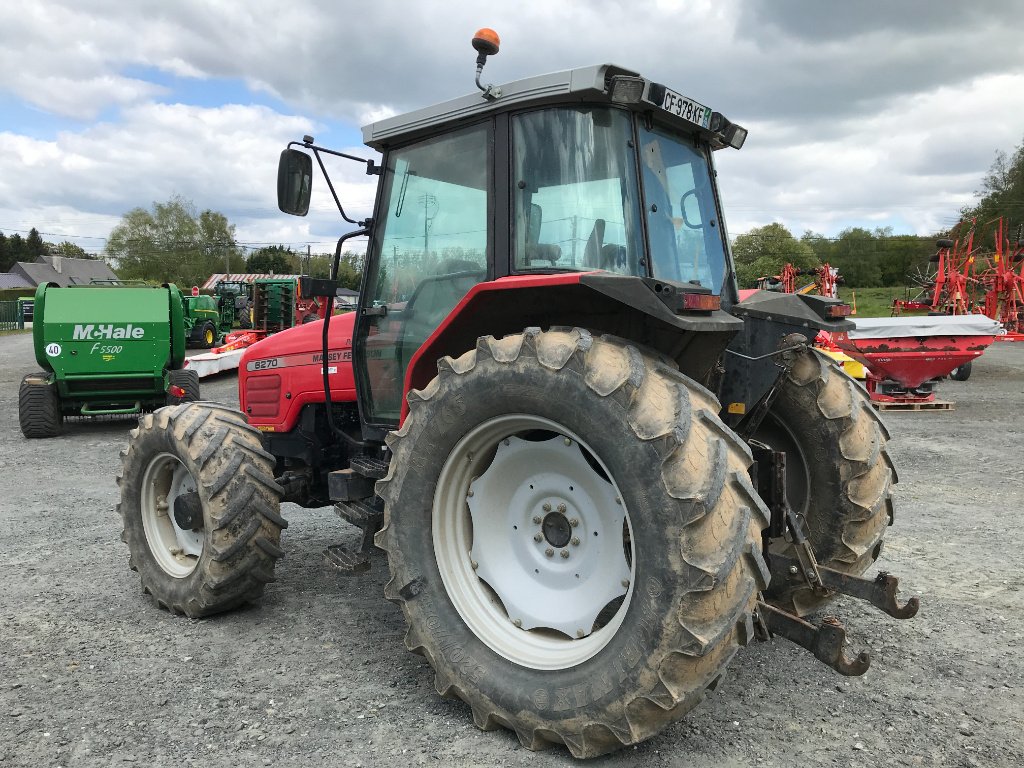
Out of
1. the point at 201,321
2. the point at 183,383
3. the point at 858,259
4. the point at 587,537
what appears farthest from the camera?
the point at 858,259

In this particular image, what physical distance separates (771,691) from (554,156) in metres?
2.27

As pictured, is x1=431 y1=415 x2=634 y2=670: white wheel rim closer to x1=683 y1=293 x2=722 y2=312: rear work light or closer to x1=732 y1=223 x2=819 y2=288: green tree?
x1=683 y1=293 x2=722 y2=312: rear work light

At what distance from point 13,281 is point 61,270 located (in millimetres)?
6853

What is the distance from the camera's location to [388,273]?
386 centimetres

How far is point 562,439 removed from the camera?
286 centimetres

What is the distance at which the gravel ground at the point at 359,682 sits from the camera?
2650 mm

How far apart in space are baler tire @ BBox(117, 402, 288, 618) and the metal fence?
129 feet

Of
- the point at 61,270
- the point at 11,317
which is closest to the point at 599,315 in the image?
the point at 11,317

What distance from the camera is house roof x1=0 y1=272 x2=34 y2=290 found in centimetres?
7369

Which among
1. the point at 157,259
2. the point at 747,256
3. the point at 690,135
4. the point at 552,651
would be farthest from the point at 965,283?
the point at 157,259

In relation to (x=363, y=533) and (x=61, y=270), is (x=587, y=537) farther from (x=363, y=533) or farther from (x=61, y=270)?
(x=61, y=270)

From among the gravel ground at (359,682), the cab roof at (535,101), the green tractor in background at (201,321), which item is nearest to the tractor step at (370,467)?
the gravel ground at (359,682)

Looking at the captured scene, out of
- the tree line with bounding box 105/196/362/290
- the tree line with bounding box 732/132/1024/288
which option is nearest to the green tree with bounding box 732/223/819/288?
the tree line with bounding box 732/132/1024/288

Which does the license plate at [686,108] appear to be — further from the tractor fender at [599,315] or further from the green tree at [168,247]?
the green tree at [168,247]
